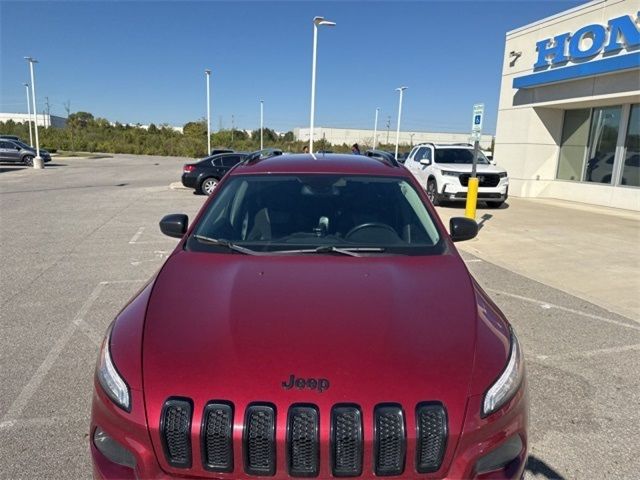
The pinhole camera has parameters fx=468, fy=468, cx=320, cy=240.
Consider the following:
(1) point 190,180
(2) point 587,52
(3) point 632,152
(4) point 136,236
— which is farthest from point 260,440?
(1) point 190,180

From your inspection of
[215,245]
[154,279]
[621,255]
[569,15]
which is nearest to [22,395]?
[154,279]

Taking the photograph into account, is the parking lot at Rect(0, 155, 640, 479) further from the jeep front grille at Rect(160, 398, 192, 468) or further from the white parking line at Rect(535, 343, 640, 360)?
the jeep front grille at Rect(160, 398, 192, 468)

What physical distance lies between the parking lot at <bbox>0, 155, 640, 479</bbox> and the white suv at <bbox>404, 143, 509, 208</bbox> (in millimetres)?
5181

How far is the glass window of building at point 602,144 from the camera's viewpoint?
15195mm

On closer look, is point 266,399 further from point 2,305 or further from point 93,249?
point 93,249

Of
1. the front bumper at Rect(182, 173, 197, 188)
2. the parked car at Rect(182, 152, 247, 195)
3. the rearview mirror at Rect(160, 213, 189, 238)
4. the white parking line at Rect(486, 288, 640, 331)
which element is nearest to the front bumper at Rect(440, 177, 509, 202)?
the white parking line at Rect(486, 288, 640, 331)

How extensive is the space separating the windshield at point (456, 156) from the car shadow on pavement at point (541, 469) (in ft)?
43.2

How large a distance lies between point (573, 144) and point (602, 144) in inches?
55.4

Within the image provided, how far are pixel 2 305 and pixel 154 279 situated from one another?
3632 mm

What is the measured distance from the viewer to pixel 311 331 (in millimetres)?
2008

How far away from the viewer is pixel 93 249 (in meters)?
7.91

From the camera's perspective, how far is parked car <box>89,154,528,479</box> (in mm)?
1659

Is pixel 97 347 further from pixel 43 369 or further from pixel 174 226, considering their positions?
pixel 174 226

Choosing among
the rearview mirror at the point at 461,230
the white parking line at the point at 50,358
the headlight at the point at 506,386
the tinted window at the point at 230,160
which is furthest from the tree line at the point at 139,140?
the headlight at the point at 506,386
